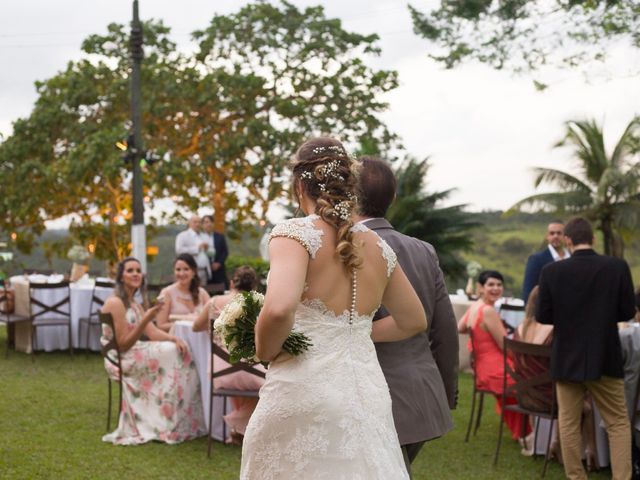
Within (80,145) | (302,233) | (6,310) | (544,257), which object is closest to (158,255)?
(80,145)

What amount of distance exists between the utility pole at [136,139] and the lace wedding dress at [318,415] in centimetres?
1425

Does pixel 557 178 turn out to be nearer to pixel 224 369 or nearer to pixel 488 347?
pixel 488 347

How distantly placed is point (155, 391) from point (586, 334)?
11.6 feet

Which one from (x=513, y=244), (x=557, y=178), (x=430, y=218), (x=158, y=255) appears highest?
(x=557, y=178)

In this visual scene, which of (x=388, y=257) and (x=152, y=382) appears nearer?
(x=388, y=257)

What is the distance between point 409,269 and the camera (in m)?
3.54

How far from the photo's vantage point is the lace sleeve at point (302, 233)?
9.09 feet

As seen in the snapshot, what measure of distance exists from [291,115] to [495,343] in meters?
16.4

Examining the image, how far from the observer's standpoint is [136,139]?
1731 cm

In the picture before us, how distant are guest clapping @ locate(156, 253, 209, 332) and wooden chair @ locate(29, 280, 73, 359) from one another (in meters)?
4.10

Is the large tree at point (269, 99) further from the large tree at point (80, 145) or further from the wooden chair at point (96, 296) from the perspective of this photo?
the wooden chair at point (96, 296)

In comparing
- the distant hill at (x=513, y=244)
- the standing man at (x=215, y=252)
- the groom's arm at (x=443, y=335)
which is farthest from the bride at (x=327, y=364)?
the distant hill at (x=513, y=244)

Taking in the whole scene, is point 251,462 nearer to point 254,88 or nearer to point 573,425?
point 573,425

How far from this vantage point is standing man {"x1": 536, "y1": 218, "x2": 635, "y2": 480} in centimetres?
554
